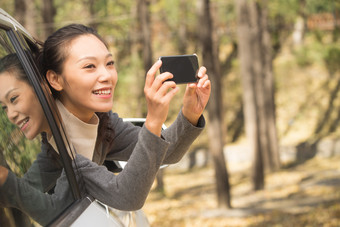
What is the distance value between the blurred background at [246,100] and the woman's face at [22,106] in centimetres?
945

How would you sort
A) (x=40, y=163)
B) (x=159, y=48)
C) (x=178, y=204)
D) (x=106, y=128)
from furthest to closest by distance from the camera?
(x=159, y=48) → (x=178, y=204) → (x=106, y=128) → (x=40, y=163)

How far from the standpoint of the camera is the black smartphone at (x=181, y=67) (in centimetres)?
186

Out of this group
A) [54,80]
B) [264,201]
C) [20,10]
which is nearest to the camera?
[54,80]

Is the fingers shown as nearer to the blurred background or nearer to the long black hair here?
the long black hair

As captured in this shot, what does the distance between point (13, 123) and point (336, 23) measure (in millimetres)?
31386

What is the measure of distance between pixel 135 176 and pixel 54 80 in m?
0.52

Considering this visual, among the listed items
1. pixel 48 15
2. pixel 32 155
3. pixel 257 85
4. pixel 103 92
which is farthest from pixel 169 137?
pixel 257 85

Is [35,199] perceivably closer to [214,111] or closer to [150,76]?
[150,76]

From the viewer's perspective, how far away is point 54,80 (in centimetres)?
201

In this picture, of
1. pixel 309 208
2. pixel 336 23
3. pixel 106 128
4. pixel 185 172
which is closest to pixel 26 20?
pixel 309 208

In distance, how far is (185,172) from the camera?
25.0 m

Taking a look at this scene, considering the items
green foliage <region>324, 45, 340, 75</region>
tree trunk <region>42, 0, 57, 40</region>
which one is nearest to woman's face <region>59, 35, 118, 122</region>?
tree trunk <region>42, 0, 57, 40</region>

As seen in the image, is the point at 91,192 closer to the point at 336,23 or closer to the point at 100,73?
the point at 100,73

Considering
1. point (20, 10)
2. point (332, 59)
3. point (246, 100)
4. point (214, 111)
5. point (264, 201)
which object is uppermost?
point (20, 10)
